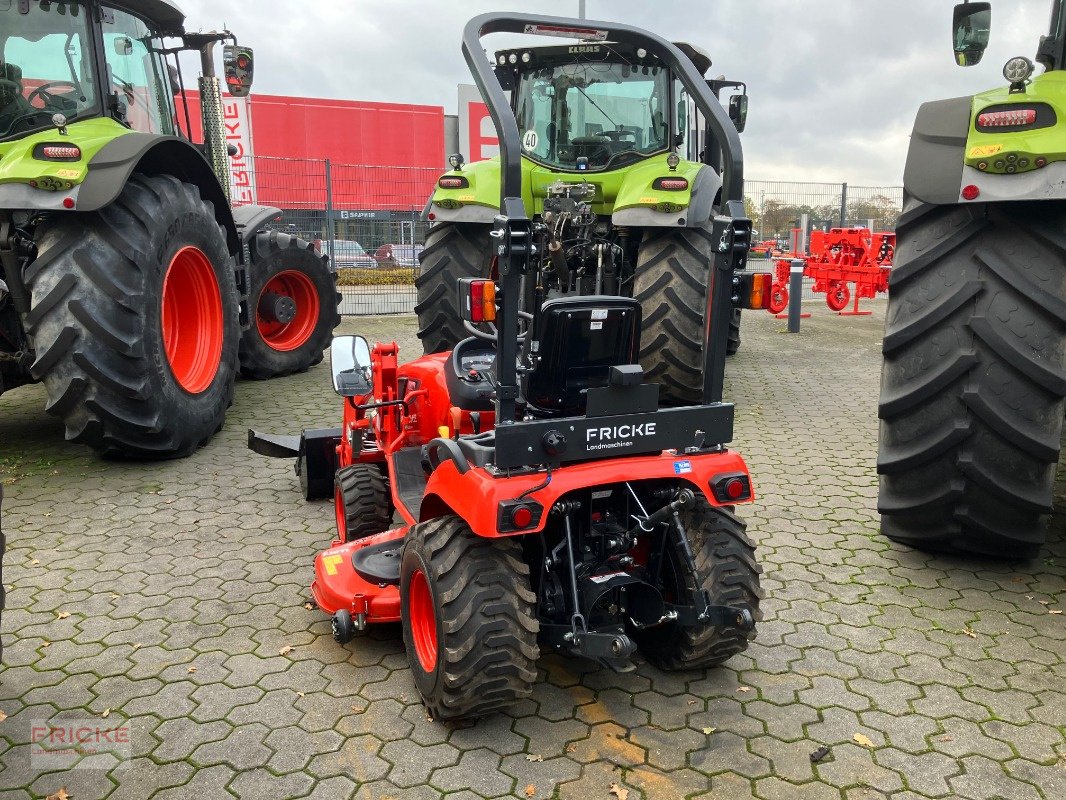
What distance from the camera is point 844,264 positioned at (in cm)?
1288

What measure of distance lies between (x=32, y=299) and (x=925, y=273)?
4643 mm

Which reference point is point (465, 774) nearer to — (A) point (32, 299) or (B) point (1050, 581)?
(B) point (1050, 581)

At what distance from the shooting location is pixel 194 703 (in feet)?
9.93

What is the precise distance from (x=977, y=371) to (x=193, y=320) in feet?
16.8

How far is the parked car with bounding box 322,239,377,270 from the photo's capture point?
12727mm

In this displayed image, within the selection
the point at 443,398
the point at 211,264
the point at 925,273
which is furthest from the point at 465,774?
the point at 211,264

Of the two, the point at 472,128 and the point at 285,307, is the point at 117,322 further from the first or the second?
the point at 472,128

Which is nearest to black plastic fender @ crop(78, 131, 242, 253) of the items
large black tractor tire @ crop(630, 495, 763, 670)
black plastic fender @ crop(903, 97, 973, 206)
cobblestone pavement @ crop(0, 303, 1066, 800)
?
cobblestone pavement @ crop(0, 303, 1066, 800)

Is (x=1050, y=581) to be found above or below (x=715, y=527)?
below

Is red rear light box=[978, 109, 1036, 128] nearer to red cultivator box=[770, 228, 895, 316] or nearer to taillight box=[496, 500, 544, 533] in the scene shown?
taillight box=[496, 500, 544, 533]

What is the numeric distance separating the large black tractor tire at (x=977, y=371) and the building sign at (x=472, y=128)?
47.1 feet

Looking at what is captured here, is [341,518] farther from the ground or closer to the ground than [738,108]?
closer to the ground

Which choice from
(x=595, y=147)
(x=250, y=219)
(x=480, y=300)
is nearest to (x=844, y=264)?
(x=595, y=147)

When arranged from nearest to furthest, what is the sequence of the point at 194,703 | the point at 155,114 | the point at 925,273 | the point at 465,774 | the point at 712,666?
the point at 465,774 → the point at 194,703 → the point at 712,666 → the point at 925,273 → the point at 155,114
